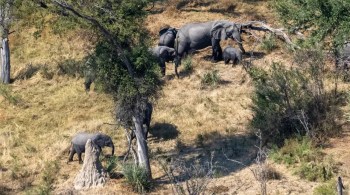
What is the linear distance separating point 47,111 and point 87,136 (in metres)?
5.44

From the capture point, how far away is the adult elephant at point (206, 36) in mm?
25609

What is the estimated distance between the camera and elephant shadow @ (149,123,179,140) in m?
20.0

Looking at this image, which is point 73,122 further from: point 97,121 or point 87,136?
point 87,136

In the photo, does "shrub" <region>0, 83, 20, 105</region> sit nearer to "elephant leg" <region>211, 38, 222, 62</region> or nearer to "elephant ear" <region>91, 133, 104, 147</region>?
"elephant ear" <region>91, 133, 104, 147</region>

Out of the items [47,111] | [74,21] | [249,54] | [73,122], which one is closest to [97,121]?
[73,122]

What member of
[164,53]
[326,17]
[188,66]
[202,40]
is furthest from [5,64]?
[326,17]

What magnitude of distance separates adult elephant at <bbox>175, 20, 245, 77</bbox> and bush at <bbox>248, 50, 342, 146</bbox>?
6567 mm

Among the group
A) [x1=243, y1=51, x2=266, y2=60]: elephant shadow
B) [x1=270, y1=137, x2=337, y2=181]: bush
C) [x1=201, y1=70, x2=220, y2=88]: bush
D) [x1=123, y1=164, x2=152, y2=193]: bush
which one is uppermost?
[x1=243, y1=51, x2=266, y2=60]: elephant shadow

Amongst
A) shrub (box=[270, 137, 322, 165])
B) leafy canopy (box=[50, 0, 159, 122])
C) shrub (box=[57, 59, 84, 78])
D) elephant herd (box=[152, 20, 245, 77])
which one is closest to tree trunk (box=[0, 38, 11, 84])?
shrub (box=[57, 59, 84, 78])

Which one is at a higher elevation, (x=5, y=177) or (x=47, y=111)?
(x=47, y=111)

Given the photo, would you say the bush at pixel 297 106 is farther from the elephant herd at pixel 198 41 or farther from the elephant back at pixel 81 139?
the elephant herd at pixel 198 41

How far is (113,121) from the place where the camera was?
21.0 metres

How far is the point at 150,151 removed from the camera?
18625mm

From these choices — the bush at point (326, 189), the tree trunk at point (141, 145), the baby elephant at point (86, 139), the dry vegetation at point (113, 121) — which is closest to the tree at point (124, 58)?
the tree trunk at point (141, 145)
